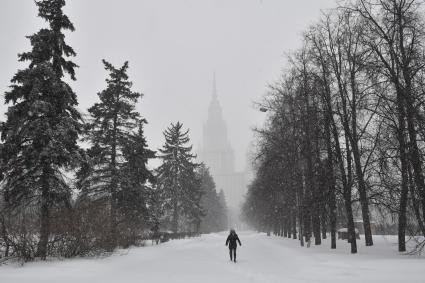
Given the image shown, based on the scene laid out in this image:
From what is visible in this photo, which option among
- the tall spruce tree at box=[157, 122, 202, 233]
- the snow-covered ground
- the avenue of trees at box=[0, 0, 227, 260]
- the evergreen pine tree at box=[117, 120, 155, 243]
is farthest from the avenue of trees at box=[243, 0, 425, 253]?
the tall spruce tree at box=[157, 122, 202, 233]

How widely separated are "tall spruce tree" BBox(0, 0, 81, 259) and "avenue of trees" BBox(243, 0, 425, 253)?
12419 mm

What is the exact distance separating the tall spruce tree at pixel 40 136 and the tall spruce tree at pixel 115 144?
8.99 metres

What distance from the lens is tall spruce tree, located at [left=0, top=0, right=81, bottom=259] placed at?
631 inches

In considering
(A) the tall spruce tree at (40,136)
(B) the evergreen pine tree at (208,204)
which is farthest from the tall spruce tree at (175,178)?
(A) the tall spruce tree at (40,136)

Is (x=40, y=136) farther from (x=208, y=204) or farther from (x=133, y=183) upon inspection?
(x=208, y=204)

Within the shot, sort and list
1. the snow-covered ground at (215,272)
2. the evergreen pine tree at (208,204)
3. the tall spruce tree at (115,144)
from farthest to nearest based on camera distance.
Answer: the evergreen pine tree at (208,204) → the tall spruce tree at (115,144) → the snow-covered ground at (215,272)

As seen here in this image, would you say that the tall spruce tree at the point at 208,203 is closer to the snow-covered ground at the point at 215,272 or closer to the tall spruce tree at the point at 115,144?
the tall spruce tree at the point at 115,144

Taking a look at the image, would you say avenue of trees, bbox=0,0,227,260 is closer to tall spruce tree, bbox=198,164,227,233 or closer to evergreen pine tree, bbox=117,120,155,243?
evergreen pine tree, bbox=117,120,155,243

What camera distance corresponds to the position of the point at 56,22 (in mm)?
17984

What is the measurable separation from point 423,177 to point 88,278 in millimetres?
12727

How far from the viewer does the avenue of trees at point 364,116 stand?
15789mm

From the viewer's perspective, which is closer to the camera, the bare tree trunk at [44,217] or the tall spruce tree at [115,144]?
the bare tree trunk at [44,217]

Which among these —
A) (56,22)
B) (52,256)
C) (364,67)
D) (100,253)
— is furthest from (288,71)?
(52,256)

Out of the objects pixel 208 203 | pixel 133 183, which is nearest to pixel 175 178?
pixel 133 183
